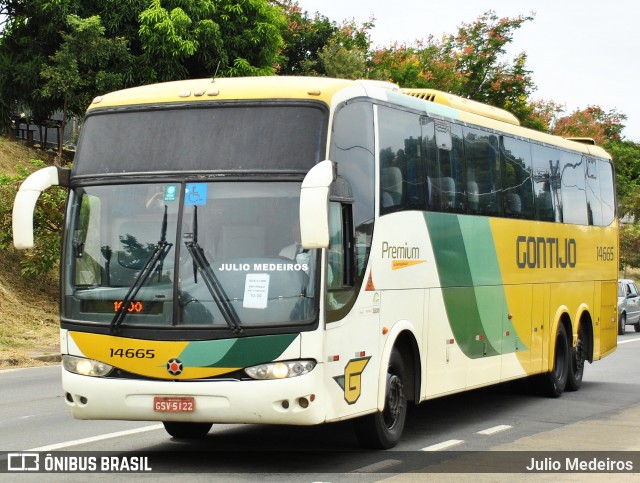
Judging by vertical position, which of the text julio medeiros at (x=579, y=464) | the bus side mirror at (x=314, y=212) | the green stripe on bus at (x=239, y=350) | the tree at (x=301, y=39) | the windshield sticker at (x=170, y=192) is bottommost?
the text julio medeiros at (x=579, y=464)

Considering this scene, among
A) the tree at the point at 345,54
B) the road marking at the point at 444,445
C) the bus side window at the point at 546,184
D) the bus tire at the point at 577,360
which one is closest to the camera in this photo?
the road marking at the point at 444,445

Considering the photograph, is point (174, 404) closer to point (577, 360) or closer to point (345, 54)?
point (577, 360)

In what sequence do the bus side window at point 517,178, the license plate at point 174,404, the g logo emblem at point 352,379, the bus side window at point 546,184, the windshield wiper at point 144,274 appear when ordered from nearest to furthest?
the license plate at point 174,404, the windshield wiper at point 144,274, the g logo emblem at point 352,379, the bus side window at point 517,178, the bus side window at point 546,184

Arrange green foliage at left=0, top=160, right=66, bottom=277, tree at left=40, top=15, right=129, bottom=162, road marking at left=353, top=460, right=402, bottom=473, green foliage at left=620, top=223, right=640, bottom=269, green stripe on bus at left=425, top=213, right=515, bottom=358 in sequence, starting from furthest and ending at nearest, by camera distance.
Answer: green foliage at left=620, top=223, right=640, bottom=269 < tree at left=40, top=15, right=129, bottom=162 < green foliage at left=0, top=160, right=66, bottom=277 < green stripe on bus at left=425, top=213, right=515, bottom=358 < road marking at left=353, top=460, right=402, bottom=473

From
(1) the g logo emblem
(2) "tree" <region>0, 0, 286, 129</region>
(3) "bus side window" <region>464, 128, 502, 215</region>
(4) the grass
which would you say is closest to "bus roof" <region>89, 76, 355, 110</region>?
(1) the g logo emblem

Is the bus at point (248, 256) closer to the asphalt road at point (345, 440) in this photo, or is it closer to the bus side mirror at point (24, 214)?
the bus side mirror at point (24, 214)

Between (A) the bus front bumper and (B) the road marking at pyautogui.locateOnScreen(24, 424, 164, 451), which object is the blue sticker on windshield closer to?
(A) the bus front bumper

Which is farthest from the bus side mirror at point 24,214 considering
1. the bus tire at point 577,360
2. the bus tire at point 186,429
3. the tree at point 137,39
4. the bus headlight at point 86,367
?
the tree at point 137,39

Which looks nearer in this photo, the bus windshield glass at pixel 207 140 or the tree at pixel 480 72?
the bus windshield glass at pixel 207 140

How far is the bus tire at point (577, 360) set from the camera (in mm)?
17297

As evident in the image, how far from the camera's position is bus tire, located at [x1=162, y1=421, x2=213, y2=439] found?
11578 millimetres

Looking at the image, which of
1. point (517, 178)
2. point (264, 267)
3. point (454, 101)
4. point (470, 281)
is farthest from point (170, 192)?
point (517, 178)

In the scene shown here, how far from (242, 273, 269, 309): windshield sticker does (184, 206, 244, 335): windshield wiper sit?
146mm

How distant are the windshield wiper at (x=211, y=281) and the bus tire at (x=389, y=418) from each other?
2018mm
